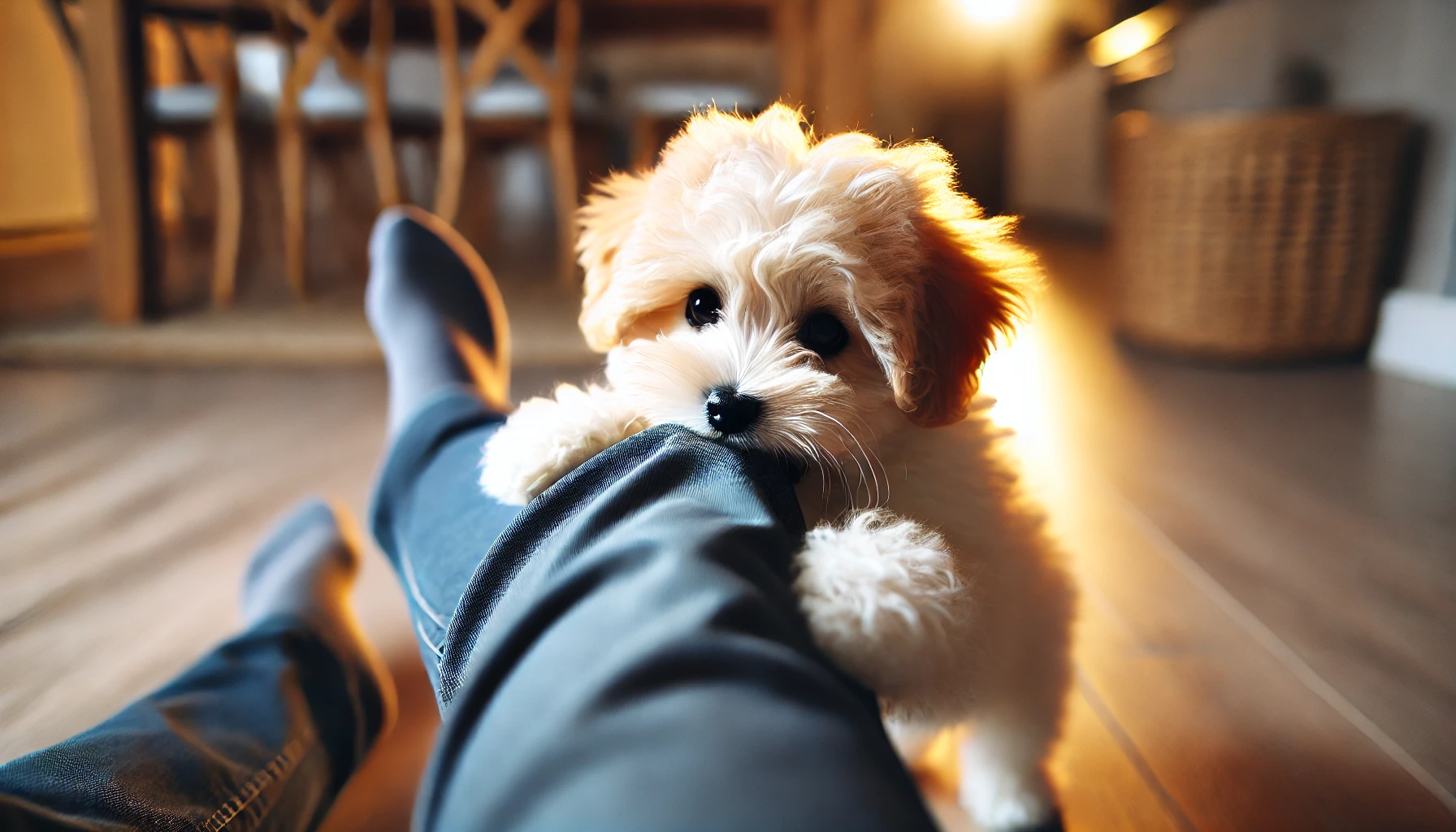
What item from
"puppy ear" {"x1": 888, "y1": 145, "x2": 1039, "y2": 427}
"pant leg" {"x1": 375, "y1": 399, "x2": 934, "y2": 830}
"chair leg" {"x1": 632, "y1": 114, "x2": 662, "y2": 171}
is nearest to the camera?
"pant leg" {"x1": 375, "y1": 399, "x2": 934, "y2": 830}

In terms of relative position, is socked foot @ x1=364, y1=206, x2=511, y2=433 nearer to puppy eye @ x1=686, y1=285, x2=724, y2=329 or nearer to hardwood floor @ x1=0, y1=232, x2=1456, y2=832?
hardwood floor @ x1=0, y1=232, x2=1456, y2=832

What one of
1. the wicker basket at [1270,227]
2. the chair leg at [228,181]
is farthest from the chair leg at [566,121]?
the wicker basket at [1270,227]

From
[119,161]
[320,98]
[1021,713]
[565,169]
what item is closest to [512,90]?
[565,169]

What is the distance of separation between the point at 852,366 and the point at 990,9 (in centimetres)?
500

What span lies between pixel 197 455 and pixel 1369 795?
1803 millimetres

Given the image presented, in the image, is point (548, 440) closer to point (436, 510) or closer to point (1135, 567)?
point (436, 510)

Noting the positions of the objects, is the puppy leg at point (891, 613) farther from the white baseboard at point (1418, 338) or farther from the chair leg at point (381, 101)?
the chair leg at point (381, 101)

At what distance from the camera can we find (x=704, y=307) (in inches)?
26.9

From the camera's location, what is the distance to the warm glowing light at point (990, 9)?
4.65 metres

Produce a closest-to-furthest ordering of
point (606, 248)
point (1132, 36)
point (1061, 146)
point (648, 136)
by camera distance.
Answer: point (606, 248), point (648, 136), point (1132, 36), point (1061, 146)

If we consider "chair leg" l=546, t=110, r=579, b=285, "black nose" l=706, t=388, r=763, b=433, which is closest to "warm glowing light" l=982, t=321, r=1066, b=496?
"black nose" l=706, t=388, r=763, b=433

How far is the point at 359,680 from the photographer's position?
83cm

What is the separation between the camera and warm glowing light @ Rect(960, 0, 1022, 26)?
15.2 feet

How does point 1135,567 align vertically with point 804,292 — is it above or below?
below
